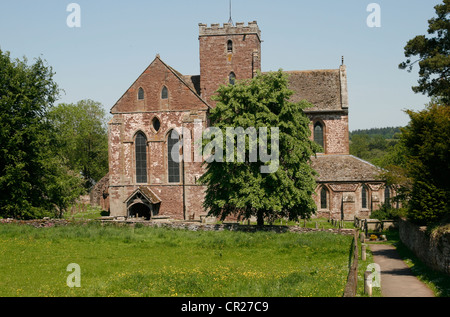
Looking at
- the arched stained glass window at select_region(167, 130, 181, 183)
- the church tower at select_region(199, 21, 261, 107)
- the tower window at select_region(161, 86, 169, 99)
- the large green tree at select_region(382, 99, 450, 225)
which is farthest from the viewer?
the church tower at select_region(199, 21, 261, 107)

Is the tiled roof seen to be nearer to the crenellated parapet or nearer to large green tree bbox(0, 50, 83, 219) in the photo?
the crenellated parapet

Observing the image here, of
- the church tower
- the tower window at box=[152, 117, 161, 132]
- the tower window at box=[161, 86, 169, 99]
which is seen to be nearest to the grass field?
the tower window at box=[152, 117, 161, 132]

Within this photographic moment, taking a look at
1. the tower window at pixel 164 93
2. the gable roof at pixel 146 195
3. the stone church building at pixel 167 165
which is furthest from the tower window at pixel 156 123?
the gable roof at pixel 146 195

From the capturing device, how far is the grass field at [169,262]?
1594cm

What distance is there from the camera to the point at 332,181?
46531 mm

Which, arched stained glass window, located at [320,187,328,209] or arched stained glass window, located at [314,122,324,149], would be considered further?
arched stained glass window, located at [314,122,324,149]

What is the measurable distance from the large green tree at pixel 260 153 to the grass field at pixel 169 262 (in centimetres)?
285

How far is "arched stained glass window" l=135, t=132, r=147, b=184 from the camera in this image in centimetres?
4538

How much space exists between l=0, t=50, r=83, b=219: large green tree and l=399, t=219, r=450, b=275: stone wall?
90.1 feet

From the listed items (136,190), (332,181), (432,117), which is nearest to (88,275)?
(432,117)

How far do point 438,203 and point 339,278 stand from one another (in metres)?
8.63
